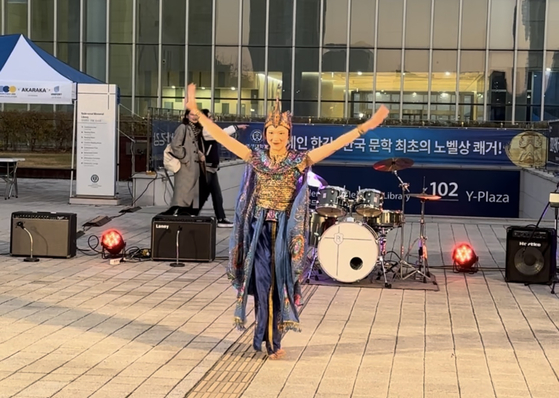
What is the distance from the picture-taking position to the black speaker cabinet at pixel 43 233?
438 inches

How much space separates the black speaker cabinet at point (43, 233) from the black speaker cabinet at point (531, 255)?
5507 mm

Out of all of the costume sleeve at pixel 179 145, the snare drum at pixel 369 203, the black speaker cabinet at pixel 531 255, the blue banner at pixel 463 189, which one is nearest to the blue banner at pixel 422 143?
the blue banner at pixel 463 189

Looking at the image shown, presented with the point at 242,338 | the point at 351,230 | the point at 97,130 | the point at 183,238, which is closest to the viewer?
the point at 242,338

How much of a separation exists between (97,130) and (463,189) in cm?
842

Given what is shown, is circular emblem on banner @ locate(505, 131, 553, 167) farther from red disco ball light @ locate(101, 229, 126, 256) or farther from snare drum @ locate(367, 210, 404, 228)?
red disco ball light @ locate(101, 229, 126, 256)

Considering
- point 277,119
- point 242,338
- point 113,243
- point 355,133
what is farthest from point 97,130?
point 355,133

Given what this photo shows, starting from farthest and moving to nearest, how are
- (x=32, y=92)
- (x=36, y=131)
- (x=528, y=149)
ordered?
(x=36, y=131)
(x=528, y=149)
(x=32, y=92)

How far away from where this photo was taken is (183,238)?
11.1 meters

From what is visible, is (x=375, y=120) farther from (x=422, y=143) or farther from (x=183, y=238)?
(x=422, y=143)

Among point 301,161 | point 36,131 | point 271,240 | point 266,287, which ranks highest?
point 36,131

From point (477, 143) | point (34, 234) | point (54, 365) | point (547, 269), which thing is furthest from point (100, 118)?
point (54, 365)

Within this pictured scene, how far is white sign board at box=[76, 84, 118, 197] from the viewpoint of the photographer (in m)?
17.3

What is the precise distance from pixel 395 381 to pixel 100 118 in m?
12.5

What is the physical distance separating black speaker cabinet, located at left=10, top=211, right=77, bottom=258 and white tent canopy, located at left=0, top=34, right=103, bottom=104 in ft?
19.7
